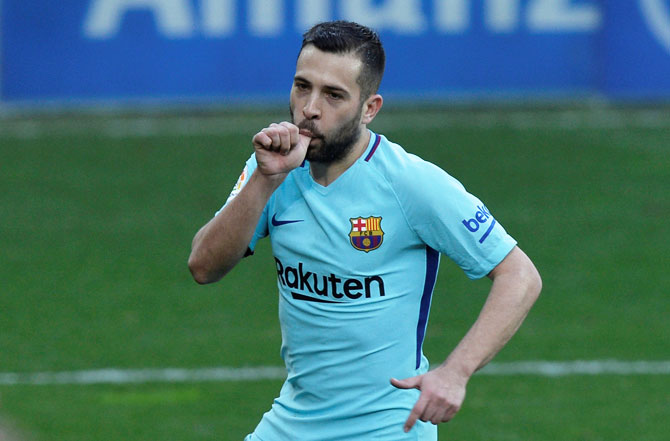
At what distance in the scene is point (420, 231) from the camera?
4.29 meters

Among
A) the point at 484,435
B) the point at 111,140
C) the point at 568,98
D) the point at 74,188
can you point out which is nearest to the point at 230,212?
the point at 484,435

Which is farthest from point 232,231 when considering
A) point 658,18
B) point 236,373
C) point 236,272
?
Result: point 658,18

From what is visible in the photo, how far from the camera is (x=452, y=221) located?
13.9ft

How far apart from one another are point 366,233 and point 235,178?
8891mm

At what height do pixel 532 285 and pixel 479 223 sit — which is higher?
pixel 479 223

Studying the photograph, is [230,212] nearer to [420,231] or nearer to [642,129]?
[420,231]

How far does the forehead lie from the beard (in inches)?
4.5

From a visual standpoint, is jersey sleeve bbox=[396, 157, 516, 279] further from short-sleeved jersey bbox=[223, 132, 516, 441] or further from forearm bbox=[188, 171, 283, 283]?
forearm bbox=[188, 171, 283, 283]

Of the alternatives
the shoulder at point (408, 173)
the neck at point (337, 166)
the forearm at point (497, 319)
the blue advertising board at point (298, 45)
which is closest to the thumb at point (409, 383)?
the forearm at point (497, 319)

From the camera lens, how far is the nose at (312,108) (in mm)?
4148

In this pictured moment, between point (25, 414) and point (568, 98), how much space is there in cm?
952

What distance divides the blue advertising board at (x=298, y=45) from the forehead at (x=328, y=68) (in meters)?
11.0

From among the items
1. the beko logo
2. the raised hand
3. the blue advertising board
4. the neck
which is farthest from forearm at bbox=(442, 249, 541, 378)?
the beko logo

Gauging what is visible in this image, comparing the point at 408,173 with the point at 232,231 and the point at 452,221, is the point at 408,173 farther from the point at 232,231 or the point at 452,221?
the point at 232,231
